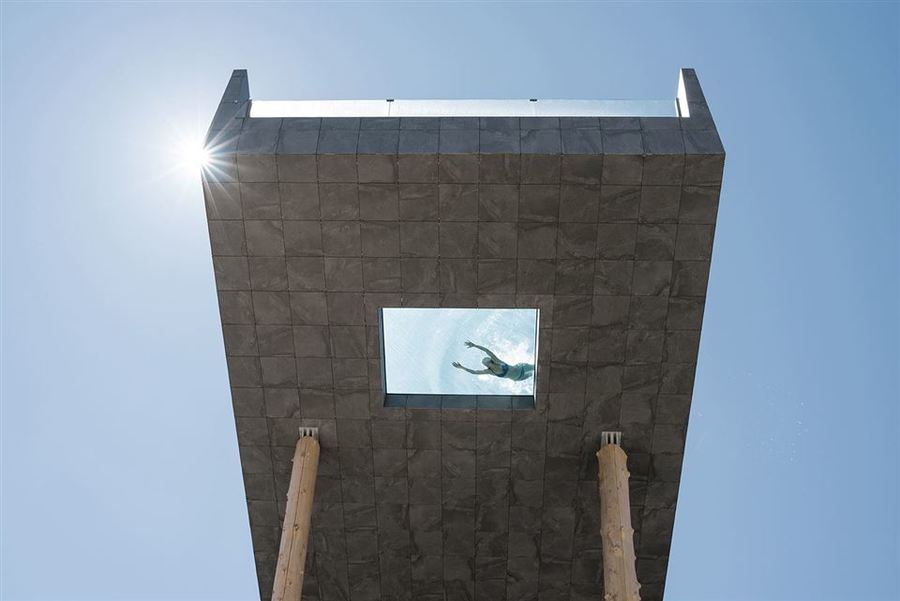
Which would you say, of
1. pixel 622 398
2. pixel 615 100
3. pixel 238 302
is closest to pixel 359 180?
pixel 238 302

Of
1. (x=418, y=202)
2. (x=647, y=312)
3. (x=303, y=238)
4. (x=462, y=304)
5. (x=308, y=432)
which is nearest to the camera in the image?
(x=418, y=202)

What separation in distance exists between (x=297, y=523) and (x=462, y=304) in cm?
615

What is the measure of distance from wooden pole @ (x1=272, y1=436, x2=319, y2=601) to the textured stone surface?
0.80m

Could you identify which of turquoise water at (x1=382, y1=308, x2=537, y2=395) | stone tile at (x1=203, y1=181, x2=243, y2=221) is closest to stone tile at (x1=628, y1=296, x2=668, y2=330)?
turquoise water at (x1=382, y1=308, x2=537, y2=395)

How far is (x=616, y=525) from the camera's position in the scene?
68.3 ft

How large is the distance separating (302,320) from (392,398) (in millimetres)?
2919

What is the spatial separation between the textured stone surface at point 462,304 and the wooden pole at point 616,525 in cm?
65

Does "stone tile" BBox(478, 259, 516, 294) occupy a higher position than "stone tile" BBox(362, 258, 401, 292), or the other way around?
"stone tile" BBox(362, 258, 401, 292)

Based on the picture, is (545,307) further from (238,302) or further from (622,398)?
(238,302)

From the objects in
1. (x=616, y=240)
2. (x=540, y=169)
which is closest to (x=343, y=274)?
(x=540, y=169)

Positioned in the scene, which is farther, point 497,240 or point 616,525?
point 616,525

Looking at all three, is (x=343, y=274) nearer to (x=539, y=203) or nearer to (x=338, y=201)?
(x=338, y=201)

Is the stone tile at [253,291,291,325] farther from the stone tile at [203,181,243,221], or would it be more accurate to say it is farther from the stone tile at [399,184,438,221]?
the stone tile at [399,184,438,221]

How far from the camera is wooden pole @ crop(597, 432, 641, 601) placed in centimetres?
1989
